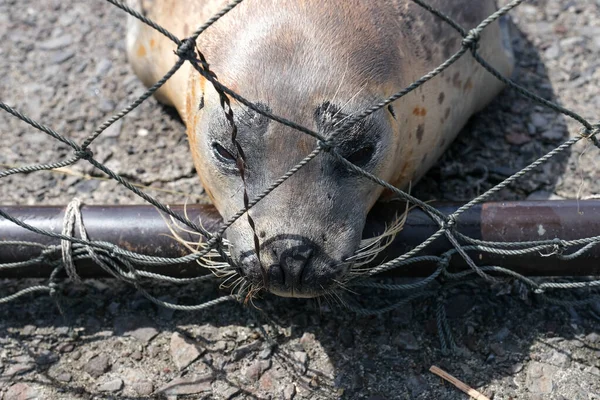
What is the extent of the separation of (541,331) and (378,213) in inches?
29.2

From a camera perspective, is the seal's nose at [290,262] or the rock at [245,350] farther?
the rock at [245,350]

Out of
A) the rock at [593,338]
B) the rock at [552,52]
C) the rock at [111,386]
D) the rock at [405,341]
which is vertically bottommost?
the rock at [593,338]

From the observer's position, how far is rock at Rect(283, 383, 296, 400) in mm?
2398

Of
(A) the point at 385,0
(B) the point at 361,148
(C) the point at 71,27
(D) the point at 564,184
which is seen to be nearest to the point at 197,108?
(B) the point at 361,148

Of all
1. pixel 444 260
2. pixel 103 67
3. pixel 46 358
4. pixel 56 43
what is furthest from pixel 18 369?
pixel 56 43

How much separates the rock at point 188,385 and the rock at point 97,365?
0.77 feet

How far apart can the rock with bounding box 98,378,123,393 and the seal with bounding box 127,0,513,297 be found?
0.66 metres

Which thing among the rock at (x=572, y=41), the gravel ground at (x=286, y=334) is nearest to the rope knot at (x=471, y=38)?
the gravel ground at (x=286, y=334)

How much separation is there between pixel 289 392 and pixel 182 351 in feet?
1.41

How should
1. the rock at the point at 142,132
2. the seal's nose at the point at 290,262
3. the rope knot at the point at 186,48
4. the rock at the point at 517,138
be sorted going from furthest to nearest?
the rock at the point at 142,132 → the rock at the point at 517,138 → the seal's nose at the point at 290,262 → the rope knot at the point at 186,48

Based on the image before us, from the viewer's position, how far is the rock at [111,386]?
2436mm

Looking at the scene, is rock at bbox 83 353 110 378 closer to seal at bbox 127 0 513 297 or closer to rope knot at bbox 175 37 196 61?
seal at bbox 127 0 513 297

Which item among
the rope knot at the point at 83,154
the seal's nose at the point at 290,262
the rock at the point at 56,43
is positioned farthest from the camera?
the rock at the point at 56,43

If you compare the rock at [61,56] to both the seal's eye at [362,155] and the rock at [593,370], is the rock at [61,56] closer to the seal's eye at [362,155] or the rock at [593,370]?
the seal's eye at [362,155]
